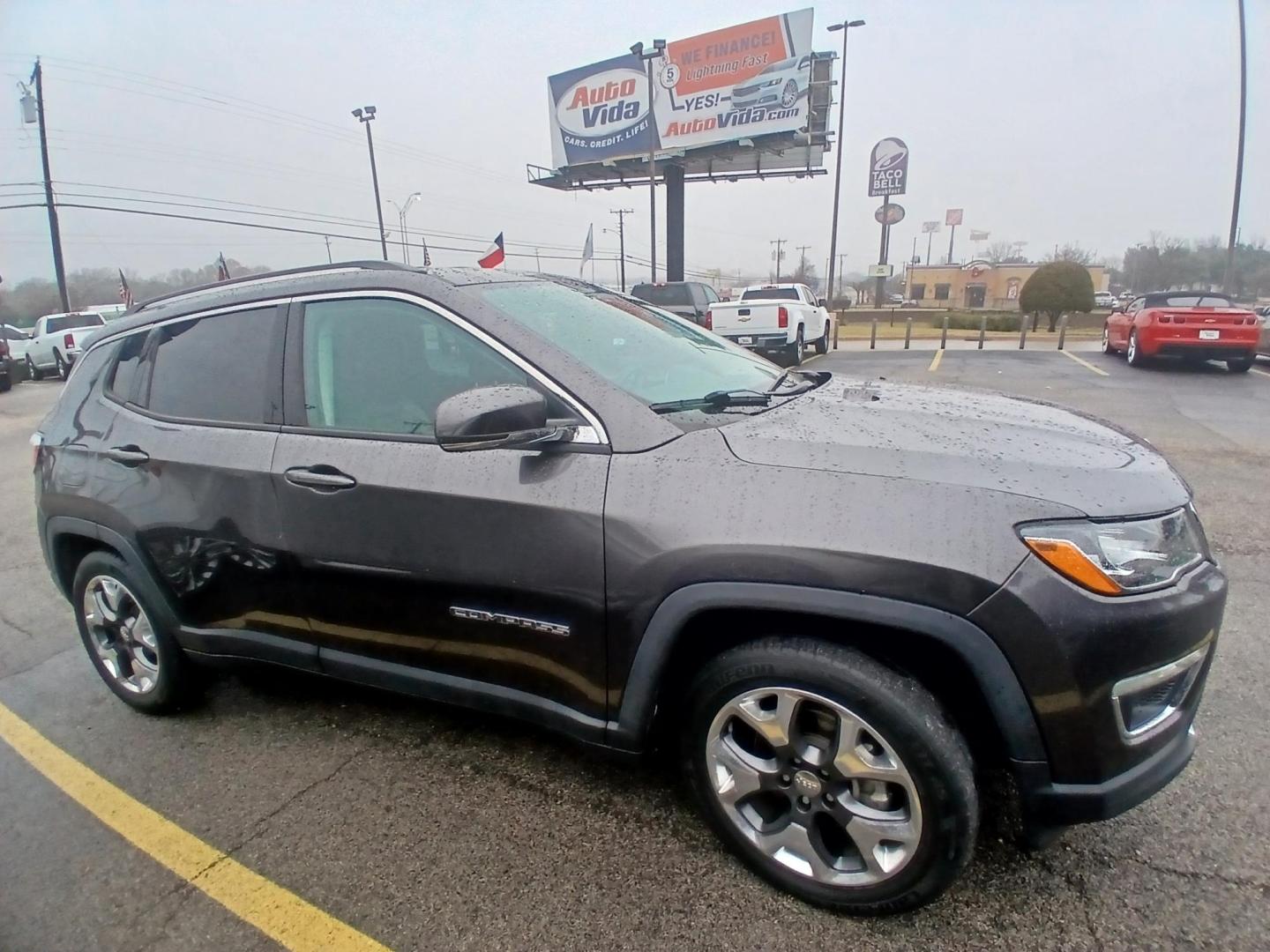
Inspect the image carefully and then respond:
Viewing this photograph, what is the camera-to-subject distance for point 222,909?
1.99 m

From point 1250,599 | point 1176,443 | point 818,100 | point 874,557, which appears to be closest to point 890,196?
point 818,100

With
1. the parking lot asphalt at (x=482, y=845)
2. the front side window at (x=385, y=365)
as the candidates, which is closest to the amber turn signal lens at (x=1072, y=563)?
the parking lot asphalt at (x=482, y=845)

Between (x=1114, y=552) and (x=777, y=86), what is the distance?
32.7 metres

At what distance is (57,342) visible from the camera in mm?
18953

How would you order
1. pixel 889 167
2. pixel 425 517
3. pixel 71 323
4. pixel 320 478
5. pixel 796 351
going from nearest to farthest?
pixel 425 517, pixel 320 478, pixel 796 351, pixel 71 323, pixel 889 167

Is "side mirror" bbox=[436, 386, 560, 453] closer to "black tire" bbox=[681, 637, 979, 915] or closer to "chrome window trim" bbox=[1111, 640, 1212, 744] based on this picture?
"black tire" bbox=[681, 637, 979, 915]

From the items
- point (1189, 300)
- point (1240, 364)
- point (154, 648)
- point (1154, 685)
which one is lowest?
point (1240, 364)

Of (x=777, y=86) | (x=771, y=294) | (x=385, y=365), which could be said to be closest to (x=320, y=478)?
(x=385, y=365)

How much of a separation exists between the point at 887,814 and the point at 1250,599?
3.12m

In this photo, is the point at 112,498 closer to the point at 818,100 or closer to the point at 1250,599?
the point at 1250,599

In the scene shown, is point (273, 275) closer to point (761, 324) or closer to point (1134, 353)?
point (761, 324)

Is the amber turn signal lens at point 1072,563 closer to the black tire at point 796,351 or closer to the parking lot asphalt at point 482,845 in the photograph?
the parking lot asphalt at point 482,845

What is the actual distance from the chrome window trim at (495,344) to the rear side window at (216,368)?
10.5 inches

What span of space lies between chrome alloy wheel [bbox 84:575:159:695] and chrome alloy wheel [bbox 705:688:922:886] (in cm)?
243
